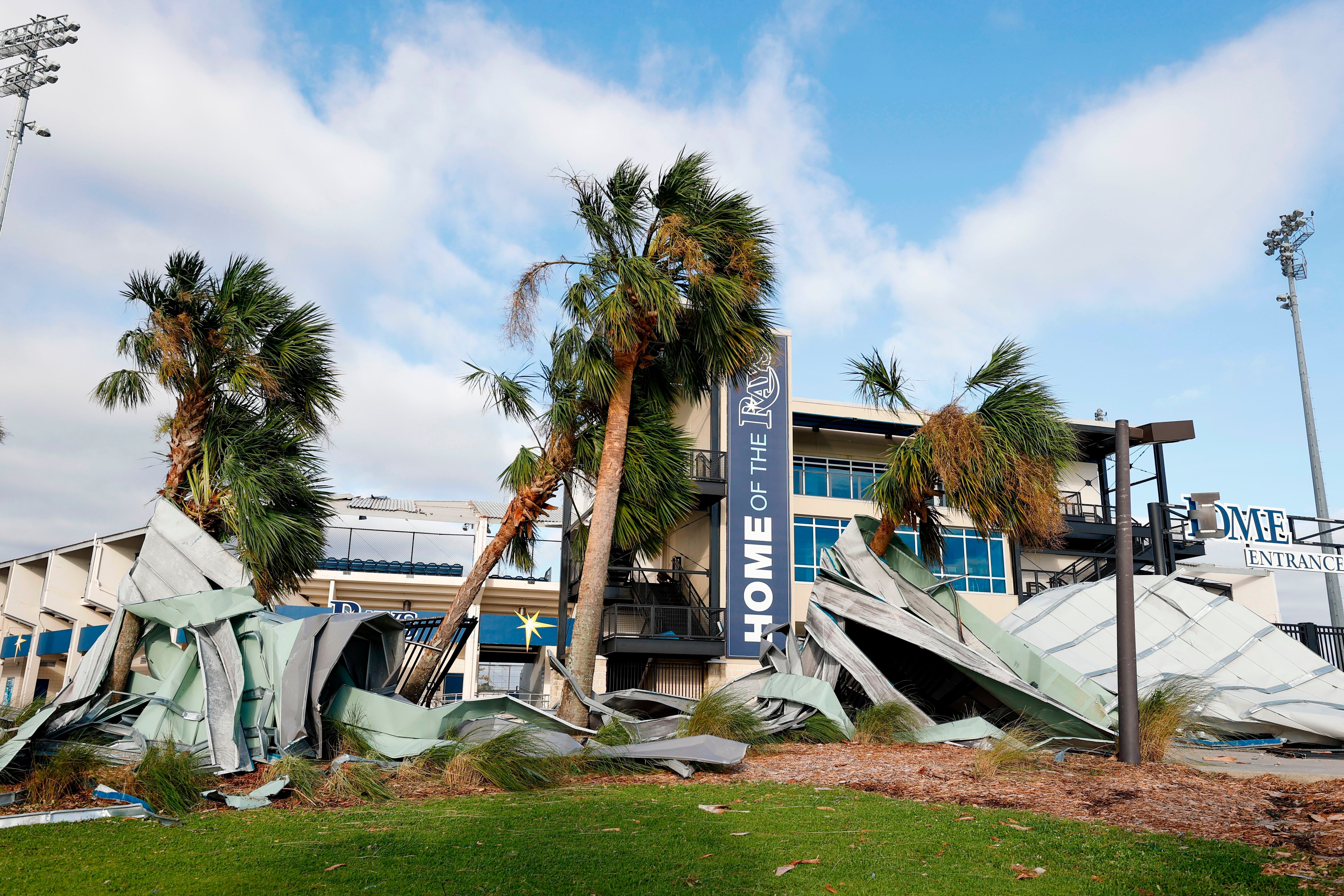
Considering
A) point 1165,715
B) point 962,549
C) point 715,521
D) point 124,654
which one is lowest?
point 1165,715

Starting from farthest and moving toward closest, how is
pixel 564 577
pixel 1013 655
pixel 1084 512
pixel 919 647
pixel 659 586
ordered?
pixel 1084 512 < pixel 659 586 < pixel 564 577 < pixel 1013 655 < pixel 919 647

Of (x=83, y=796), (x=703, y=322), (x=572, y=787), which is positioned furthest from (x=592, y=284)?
(x=83, y=796)

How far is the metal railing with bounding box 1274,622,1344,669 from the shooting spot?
18.2 meters

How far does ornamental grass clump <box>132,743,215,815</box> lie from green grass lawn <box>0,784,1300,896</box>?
1.27 feet

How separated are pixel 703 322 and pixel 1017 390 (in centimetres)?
468

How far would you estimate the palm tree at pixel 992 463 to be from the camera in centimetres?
1223

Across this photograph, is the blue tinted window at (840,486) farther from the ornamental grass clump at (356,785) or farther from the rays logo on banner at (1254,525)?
the ornamental grass clump at (356,785)

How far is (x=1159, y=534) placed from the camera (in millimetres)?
23922

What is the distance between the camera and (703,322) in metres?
13.7

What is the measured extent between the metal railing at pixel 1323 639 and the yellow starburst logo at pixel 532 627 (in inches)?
824

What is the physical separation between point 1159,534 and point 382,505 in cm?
2739

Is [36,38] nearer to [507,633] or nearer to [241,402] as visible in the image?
[241,402]

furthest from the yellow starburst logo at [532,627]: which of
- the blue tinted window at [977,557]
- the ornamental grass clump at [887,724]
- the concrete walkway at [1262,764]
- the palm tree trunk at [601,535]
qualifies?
the concrete walkway at [1262,764]

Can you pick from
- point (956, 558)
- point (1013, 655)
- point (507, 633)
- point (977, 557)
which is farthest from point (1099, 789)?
point (507, 633)
